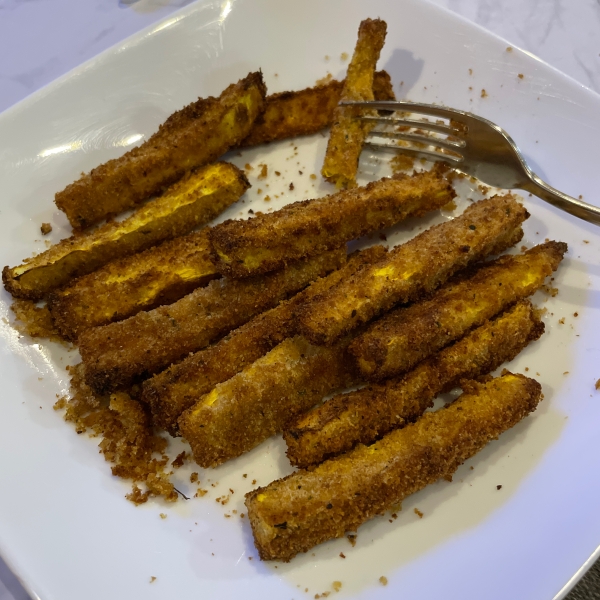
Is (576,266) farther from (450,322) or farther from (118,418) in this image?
(118,418)

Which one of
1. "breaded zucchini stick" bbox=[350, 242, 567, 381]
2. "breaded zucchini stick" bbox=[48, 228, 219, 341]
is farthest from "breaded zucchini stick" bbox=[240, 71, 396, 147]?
"breaded zucchini stick" bbox=[350, 242, 567, 381]

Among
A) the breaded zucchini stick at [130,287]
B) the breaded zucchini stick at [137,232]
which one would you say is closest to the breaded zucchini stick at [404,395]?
the breaded zucchini stick at [130,287]

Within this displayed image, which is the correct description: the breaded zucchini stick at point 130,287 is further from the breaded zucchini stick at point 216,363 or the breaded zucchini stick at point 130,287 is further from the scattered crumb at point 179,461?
the scattered crumb at point 179,461

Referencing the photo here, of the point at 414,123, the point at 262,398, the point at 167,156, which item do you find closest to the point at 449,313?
the point at 262,398

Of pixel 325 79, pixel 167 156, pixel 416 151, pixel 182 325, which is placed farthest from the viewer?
pixel 325 79

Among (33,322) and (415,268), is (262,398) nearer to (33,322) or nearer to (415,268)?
(415,268)

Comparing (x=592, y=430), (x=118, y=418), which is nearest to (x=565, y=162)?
(x=592, y=430)

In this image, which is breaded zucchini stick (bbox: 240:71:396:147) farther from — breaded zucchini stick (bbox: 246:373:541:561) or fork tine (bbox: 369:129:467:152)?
breaded zucchini stick (bbox: 246:373:541:561)
